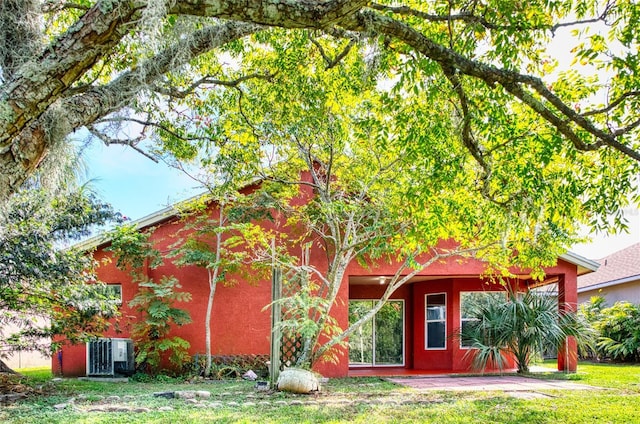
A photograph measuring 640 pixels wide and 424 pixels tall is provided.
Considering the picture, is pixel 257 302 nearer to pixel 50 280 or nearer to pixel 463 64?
pixel 50 280

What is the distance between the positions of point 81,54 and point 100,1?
328mm

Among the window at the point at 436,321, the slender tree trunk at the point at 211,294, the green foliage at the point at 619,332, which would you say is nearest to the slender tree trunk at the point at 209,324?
the slender tree trunk at the point at 211,294

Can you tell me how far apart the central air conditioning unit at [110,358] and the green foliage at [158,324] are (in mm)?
240

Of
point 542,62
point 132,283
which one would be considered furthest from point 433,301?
point 542,62

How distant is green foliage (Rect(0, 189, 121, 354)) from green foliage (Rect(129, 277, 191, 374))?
5.39 ft

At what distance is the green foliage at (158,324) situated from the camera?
1127 centimetres

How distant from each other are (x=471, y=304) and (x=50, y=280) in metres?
10.4

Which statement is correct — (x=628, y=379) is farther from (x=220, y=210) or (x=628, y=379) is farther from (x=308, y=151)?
(x=220, y=210)

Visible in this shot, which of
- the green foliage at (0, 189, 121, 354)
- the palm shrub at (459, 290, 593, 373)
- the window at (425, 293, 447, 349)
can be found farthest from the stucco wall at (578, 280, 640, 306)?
the green foliage at (0, 189, 121, 354)

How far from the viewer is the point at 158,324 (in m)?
11.2

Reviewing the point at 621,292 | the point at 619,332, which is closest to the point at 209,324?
the point at 619,332

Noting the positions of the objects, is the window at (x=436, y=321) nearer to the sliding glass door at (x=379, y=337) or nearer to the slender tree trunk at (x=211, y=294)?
the sliding glass door at (x=379, y=337)

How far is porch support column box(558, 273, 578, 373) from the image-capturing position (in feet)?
41.0

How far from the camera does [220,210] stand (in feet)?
40.9
